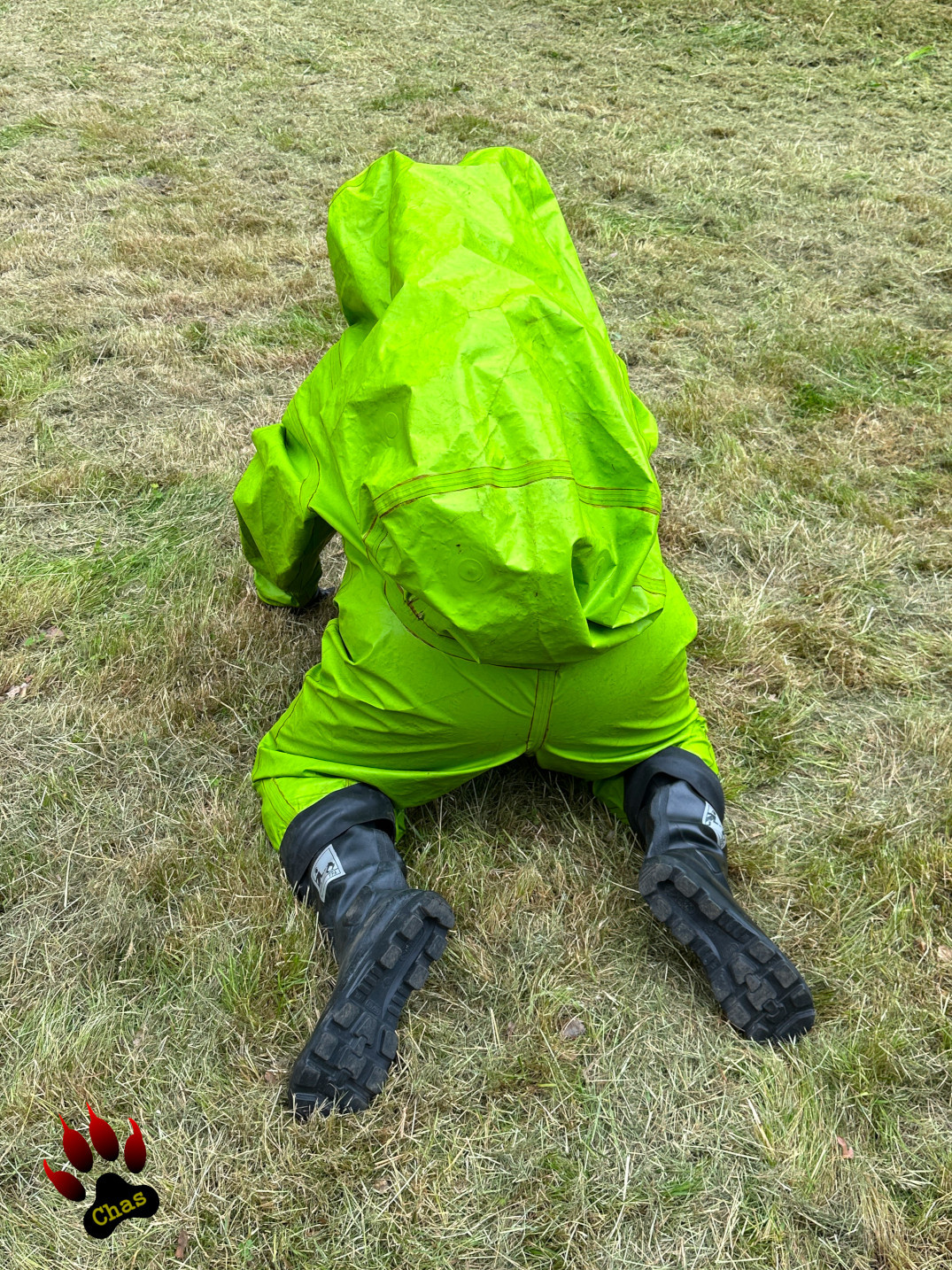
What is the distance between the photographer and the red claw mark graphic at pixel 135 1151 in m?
1.70

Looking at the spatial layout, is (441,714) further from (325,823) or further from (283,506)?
(283,506)

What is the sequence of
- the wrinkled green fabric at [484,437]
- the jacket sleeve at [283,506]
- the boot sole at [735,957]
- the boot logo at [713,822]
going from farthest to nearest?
the jacket sleeve at [283,506], the boot logo at [713,822], the boot sole at [735,957], the wrinkled green fabric at [484,437]

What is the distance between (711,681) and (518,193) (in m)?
1.36

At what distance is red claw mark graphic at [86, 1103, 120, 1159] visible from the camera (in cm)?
172

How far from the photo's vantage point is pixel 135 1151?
5.63 ft

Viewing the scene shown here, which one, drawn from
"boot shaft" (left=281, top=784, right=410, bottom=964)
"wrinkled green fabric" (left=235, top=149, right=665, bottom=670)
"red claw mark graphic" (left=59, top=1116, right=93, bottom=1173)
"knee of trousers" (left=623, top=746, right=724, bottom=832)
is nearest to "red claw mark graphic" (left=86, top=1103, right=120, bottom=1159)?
"red claw mark graphic" (left=59, top=1116, right=93, bottom=1173)

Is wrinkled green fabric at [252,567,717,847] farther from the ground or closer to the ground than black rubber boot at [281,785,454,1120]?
farther from the ground

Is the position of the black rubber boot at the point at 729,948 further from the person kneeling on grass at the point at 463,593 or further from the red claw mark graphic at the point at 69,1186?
the red claw mark graphic at the point at 69,1186

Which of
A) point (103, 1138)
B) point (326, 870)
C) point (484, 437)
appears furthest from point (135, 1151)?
point (484, 437)

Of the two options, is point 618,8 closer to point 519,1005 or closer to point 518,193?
point 518,193

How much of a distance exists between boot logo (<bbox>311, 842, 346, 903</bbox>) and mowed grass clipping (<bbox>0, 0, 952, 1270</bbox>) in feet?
0.43

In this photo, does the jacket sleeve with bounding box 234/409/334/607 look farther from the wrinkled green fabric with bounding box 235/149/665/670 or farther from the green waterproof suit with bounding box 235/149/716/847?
the wrinkled green fabric with bounding box 235/149/665/670

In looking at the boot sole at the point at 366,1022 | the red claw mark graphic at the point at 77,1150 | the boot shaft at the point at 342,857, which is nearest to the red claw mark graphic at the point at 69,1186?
the red claw mark graphic at the point at 77,1150

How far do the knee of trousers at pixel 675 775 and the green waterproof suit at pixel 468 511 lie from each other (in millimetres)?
30
